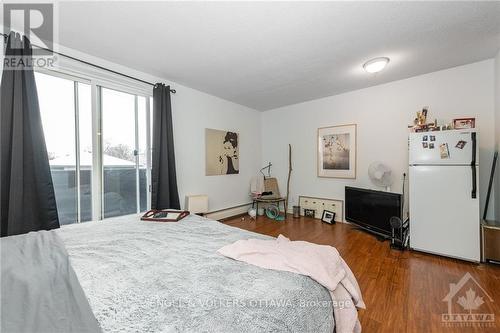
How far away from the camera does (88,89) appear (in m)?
2.43

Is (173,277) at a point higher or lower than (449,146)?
lower

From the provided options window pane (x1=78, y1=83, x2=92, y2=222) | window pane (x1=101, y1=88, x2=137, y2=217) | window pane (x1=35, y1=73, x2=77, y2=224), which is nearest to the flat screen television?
window pane (x1=101, y1=88, x2=137, y2=217)

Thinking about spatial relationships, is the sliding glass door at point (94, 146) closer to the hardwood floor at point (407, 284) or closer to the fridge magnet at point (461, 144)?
the hardwood floor at point (407, 284)

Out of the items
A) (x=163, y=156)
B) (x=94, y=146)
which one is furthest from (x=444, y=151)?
(x=94, y=146)

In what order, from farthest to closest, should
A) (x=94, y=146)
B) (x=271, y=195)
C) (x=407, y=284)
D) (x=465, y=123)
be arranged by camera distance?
(x=271, y=195) < (x=465, y=123) < (x=94, y=146) < (x=407, y=284)

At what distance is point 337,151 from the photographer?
3848mm

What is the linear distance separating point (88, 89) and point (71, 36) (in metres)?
0.57

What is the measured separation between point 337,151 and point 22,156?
165 inches

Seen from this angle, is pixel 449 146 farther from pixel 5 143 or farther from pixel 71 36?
pixel 5 143

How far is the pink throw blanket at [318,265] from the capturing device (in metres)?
1.01

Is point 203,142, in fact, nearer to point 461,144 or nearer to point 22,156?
point 22,156

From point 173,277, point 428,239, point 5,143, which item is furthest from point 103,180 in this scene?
point 428,239

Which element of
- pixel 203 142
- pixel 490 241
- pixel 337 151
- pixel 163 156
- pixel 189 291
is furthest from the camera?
pixel 337 151

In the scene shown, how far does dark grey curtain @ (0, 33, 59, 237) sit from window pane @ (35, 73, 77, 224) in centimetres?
24
